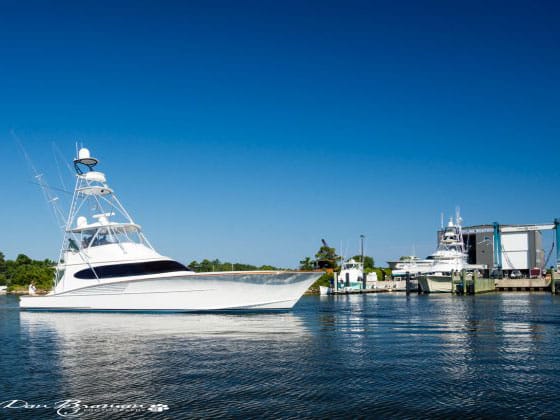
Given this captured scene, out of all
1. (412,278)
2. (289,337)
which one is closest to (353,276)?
(412,278)

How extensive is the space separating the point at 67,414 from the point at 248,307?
28241 mm

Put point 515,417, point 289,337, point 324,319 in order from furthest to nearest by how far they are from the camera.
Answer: point 324,319
point 289,337
point 515,417

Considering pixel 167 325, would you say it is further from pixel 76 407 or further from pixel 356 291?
pixel 356 291

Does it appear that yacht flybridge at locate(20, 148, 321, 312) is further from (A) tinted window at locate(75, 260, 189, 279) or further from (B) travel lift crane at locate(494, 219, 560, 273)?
(B) travel lift crane at locate(494, 219, 560, 273)

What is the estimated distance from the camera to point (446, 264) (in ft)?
340

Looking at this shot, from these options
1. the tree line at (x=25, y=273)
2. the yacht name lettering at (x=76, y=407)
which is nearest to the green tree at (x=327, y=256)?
the tree line at (x=25, y=273)

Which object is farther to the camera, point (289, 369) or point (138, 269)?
point (138, 269)

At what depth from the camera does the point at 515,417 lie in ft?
46.2

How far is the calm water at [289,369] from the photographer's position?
1517 cm

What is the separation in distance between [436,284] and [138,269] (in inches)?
2550

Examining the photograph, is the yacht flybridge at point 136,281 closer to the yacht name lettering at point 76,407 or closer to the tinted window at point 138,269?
the tinted window at point 138,269

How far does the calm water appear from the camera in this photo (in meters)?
15.2

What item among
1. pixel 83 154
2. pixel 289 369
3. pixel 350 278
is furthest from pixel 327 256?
pixel 289 369

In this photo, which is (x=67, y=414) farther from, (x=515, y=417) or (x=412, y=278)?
(x=412, y=278)
